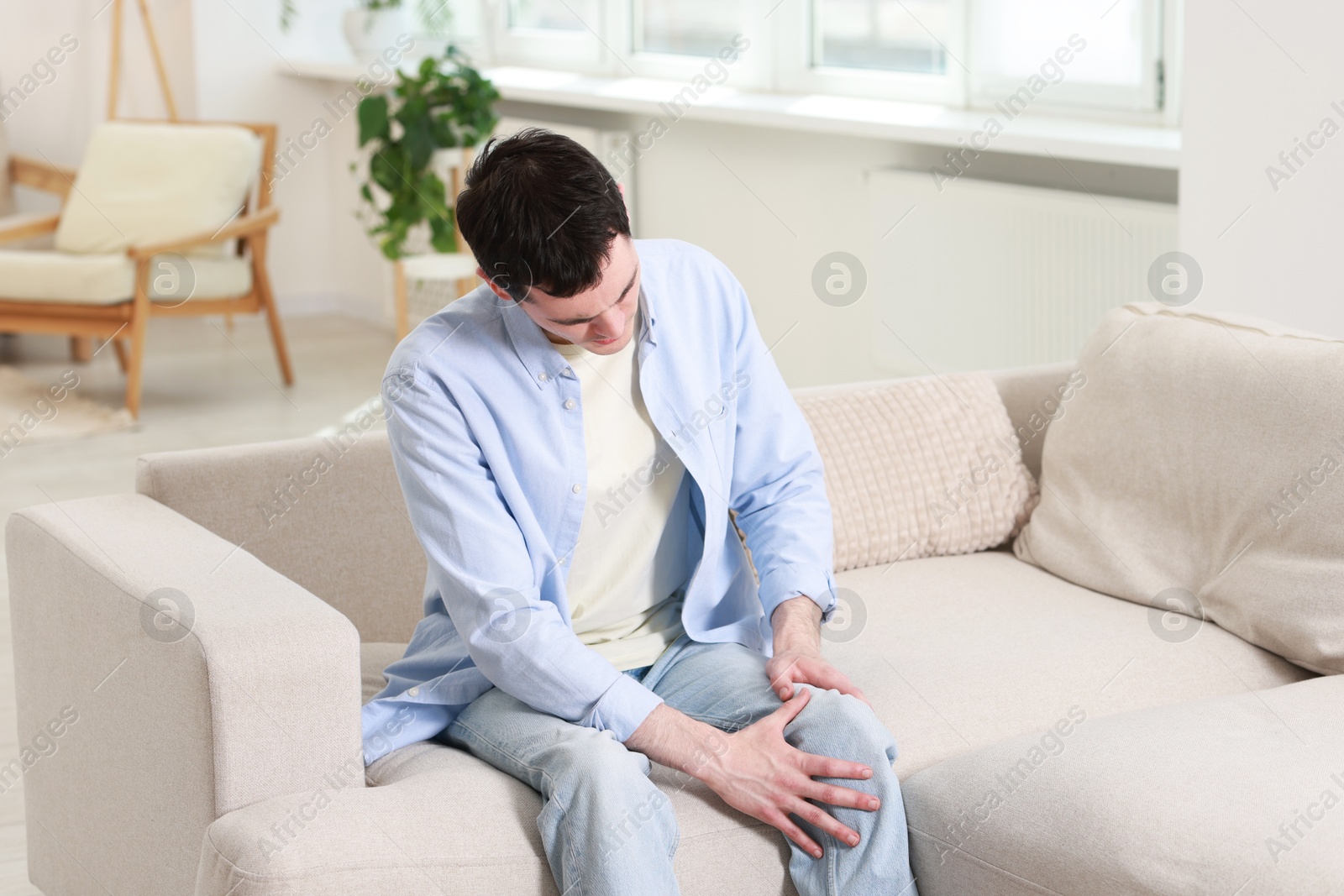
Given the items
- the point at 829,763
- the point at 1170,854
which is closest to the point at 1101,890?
the point at 1170,854

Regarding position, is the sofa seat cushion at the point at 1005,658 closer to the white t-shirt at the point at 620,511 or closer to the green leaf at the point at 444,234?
the white t-shirt at the point at 620,511

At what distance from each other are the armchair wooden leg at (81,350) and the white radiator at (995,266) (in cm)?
313

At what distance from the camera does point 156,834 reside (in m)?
1.50

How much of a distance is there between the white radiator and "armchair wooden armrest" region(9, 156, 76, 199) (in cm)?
302

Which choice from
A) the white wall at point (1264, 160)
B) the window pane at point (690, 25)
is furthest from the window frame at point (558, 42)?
the white wall at point (1264, 160)

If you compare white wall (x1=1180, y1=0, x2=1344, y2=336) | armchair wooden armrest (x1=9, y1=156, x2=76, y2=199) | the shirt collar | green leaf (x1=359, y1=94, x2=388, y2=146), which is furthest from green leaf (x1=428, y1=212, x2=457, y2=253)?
the shirt collar

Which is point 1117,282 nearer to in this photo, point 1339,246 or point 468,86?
point 1339,246

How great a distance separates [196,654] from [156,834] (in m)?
0.27

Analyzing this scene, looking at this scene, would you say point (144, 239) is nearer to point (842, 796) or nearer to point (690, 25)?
point (690, 25)

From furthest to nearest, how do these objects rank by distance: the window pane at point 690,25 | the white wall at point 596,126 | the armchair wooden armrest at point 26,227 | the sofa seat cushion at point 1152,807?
the armchair wooden armrest at point 26,227, the window pane at point 690,25, the white wall at point 596,126, the sofa seat cushion at point 1152,807

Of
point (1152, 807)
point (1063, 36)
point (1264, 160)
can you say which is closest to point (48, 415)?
point (1063, 36)

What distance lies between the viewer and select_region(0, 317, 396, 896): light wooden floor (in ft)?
12.8

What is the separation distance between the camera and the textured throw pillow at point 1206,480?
1747 mm

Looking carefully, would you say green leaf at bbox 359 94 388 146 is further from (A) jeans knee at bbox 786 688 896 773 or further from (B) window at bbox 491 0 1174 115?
(A) jeans knee at bbox 786 688 896 773
